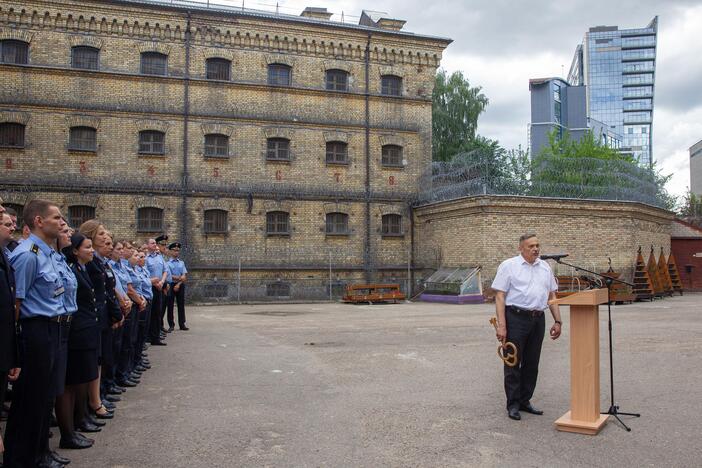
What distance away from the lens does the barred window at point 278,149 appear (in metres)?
25.5

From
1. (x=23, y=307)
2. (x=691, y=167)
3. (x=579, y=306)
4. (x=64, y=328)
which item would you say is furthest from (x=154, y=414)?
(x=691, y=167)

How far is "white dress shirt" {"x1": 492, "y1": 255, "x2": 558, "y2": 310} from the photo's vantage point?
6.55 metres

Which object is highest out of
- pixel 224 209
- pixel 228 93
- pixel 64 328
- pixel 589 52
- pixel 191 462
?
pixel 589 52

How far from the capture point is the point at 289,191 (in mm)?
25453

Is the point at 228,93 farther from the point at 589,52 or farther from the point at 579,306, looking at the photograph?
the point at 589,52

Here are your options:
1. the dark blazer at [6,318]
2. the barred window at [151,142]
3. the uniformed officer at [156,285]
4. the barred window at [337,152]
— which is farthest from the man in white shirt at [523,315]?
the barred window at [151,142]

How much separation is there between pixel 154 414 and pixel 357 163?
20674mm

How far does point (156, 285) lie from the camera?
36.4 ft

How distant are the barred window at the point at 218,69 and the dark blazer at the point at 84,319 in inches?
820

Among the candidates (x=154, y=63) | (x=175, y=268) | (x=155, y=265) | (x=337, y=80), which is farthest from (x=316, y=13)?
(x=155, y=265)

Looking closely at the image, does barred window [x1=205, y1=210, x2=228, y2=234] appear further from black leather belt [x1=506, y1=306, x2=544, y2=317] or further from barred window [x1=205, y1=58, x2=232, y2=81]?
black leather belt [x1=506, y1=306, x2=544, y2=317]

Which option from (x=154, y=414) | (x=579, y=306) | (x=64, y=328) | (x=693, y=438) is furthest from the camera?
(x=154, y=414)

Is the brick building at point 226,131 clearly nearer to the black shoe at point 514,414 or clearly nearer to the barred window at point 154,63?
the barred window at point 154,63

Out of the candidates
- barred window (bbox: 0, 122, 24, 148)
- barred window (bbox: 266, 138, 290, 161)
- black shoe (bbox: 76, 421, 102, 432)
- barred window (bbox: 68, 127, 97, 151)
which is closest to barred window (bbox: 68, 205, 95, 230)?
barred window (bbox: 68, 127, 97, 151)
